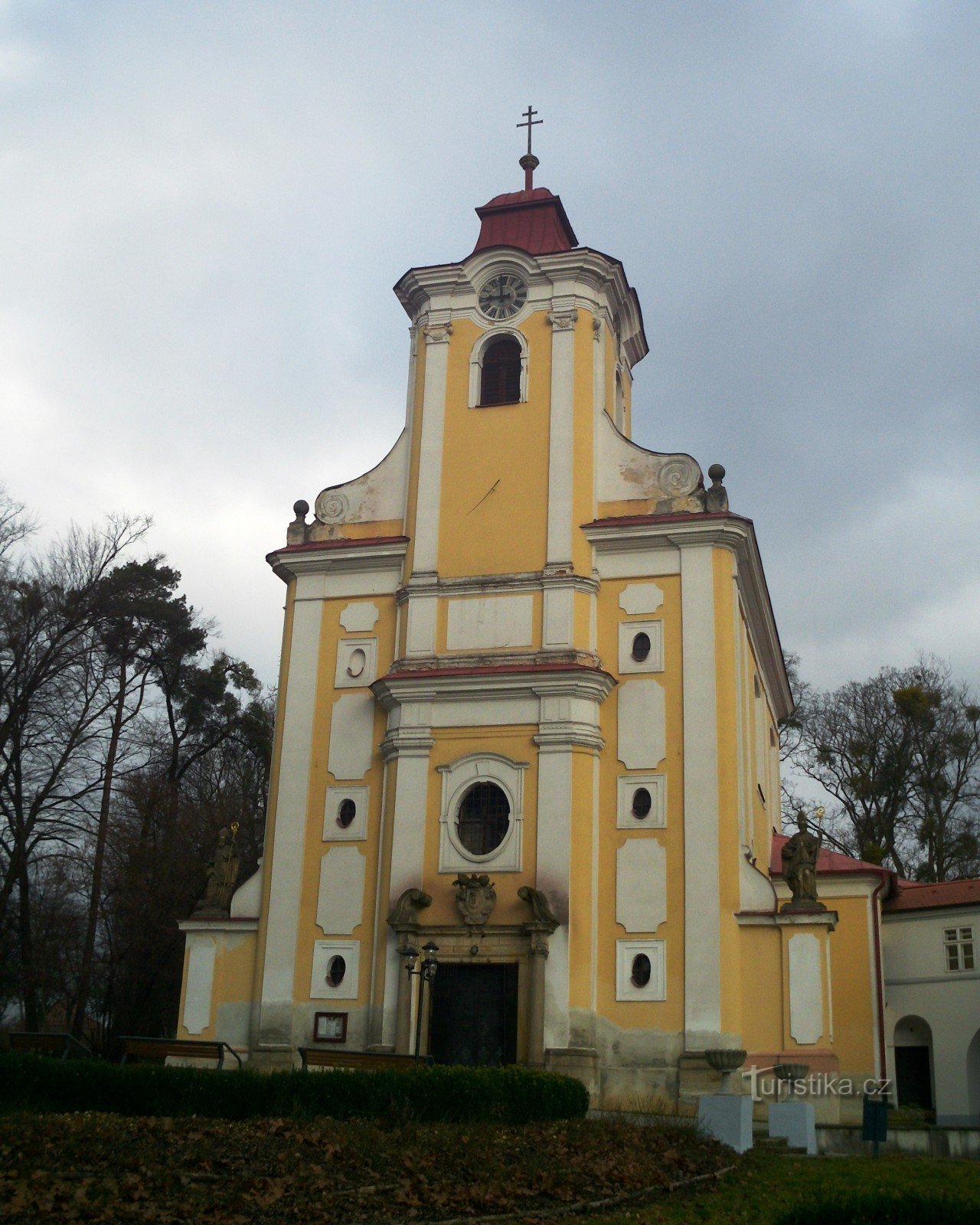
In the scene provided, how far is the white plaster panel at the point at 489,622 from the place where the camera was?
1003 inches

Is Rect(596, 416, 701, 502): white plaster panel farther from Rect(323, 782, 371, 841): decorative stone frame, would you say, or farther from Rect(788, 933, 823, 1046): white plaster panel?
Rect(788, 933, 823, 1046): white plaster panel

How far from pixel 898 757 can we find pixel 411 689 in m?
Answer: 22.1

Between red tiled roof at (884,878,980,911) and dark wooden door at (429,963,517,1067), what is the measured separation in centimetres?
1210

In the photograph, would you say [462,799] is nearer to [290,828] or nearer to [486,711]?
[486,711]

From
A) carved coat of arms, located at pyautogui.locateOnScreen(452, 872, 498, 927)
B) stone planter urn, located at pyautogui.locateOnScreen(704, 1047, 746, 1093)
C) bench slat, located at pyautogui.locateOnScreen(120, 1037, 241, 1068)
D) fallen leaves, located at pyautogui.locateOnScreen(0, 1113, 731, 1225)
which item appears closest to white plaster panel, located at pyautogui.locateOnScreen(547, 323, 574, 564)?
carved coat of arms, located at pyautogui.locateOnScreen(452, 872, 498, 927)

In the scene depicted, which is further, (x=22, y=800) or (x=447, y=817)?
(x=22, y=800)

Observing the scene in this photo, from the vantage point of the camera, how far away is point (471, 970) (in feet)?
76.9

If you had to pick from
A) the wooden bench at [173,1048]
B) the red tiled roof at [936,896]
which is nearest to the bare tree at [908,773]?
the red tiled roof at [936,896]

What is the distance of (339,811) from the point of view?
83.5 feet

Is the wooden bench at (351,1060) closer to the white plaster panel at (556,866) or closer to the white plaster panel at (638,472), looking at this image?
the white plaster panel at (556,866)

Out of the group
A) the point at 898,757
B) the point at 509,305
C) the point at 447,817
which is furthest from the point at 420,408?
the point at 898,757

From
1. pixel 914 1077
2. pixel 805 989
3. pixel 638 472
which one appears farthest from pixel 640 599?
pixel 914 1077

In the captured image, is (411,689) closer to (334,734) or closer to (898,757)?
(334,734)

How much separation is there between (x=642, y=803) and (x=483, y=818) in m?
2.81
